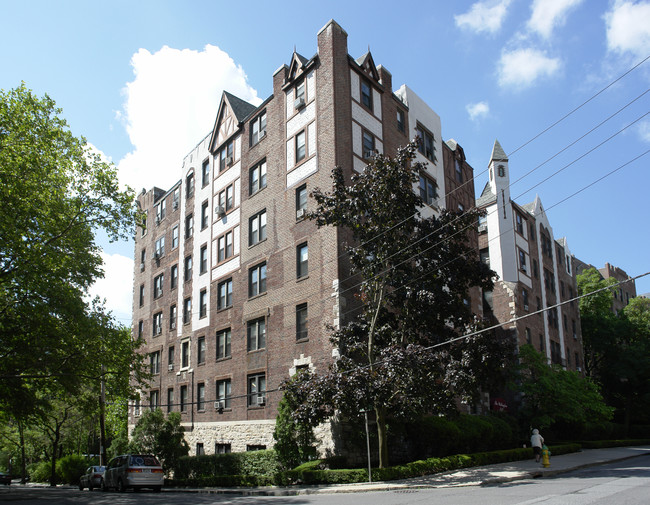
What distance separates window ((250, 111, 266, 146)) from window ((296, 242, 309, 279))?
872cm

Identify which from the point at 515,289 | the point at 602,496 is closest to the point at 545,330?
the point at 515,289

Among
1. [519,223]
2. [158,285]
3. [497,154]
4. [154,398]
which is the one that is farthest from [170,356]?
[497,154]

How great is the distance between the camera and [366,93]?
31.6 metres

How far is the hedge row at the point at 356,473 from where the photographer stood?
69.5 ft

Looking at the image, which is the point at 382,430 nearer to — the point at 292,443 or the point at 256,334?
the point at 292,443

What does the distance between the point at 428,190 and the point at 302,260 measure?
420 inches

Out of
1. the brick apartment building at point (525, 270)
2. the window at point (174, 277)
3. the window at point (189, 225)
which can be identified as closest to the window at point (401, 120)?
the brick apartment building at point (525, 270)

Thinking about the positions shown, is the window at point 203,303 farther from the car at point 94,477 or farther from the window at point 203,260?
the car at point 94,477

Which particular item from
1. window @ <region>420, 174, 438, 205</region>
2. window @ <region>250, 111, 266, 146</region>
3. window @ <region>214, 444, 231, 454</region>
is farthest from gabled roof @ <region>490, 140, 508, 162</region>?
window @ <region>214, 444, 231, 454</region>

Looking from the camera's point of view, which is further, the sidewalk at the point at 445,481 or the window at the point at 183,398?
the window at the point at 183,398

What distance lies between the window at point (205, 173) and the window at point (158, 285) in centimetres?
887

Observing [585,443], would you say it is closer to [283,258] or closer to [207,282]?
[283,258]

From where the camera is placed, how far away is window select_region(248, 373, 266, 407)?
98.0 ft

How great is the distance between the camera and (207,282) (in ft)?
123
